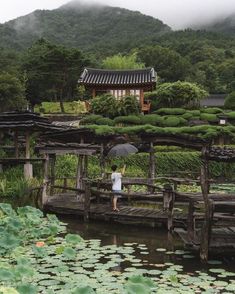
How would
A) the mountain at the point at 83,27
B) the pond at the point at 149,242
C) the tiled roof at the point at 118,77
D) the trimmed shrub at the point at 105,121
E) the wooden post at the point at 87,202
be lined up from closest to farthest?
1. the pond at the point at 149,242
2. the wooden post at the point at 87,202
3. the trimmed shrub at the point at 105,121
4. the tiled roof at the point at 118,77
5. the mountain at the point at 83,27

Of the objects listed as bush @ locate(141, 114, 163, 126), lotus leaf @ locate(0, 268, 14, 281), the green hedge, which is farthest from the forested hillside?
lotus leaf @ locate(0, 268, 14, 281)

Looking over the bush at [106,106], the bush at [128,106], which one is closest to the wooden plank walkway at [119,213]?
the bush at [128,106]

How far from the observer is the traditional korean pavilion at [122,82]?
124 ft

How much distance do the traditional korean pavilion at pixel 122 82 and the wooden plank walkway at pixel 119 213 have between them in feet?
76.8

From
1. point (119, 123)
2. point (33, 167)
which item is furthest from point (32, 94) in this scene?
point (33, 167)

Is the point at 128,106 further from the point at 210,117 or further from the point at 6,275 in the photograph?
the point at 6,275

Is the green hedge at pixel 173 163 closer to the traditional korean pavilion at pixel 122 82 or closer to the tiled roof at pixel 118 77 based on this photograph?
the traditional korean pavilion at pixel 122 82

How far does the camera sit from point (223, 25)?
424ft

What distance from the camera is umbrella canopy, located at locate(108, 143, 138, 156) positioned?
15366mm

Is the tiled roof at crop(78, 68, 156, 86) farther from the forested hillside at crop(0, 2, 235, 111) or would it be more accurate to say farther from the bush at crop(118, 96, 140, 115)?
the forested hillside at crop(0, 2, 235, 111)

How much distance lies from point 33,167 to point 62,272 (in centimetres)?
1302

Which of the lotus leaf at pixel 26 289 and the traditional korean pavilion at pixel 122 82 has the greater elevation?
the traditional korean pavilion at pixel 122 82

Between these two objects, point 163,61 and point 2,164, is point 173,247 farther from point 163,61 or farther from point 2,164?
point 163,61

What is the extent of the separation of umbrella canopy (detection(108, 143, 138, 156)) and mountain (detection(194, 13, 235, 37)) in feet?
354
